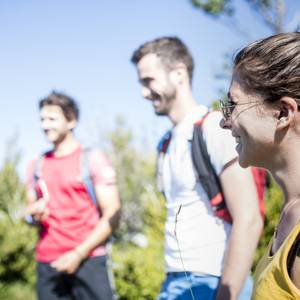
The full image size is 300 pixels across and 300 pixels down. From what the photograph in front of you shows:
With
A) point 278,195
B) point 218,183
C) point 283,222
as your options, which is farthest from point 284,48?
point 278,195

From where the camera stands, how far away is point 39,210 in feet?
11.0

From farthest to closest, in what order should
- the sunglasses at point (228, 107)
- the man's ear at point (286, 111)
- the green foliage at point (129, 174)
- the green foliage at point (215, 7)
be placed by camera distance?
the green foliage at point (129, 174), the green foliage at point (215, 7), the sunglasses at point (228, 107), the man's ear at point (286, 111)

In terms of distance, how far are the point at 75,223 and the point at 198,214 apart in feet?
4.88

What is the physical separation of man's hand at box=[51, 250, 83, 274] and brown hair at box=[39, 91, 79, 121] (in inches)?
42.1

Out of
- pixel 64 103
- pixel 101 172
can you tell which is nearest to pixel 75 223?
pixel 101 172

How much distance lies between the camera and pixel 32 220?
3488mm

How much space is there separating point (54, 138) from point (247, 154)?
2432 mm

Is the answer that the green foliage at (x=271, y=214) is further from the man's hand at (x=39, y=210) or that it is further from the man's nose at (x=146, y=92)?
the man's nose at (x=146, y=92)

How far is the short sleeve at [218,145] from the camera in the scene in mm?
1915

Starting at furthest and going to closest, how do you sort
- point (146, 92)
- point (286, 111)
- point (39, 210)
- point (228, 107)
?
1. point (39, 210)
2. point (146, 92)
3. point (228, 107)
4. point (286, 111)

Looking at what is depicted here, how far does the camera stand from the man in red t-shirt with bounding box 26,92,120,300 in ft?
10.9

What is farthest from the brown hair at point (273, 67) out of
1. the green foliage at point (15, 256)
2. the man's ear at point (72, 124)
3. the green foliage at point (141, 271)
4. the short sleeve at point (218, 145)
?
the green foliage at point (15, 256)

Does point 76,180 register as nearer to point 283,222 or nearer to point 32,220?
point 32,220

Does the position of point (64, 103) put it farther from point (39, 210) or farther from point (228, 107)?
point (228, 107)
